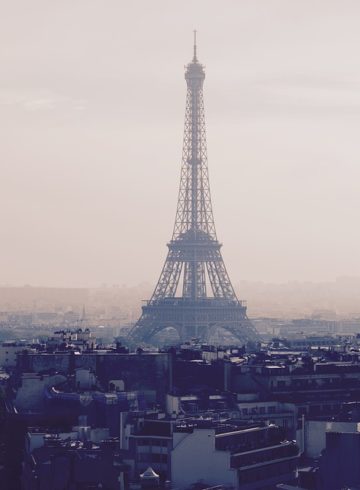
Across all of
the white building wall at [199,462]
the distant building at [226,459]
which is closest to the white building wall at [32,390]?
the distant building at [226,459]

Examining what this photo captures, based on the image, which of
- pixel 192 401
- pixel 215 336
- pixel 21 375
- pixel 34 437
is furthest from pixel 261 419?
pixel 215 336

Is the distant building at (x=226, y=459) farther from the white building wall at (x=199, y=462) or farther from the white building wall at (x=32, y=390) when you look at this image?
the white building wall at (x=32, y=390)

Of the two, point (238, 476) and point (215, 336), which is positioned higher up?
point (215, 336)

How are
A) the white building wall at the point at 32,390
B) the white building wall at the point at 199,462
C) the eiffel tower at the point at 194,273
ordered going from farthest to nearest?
the eiffel tower at the point at 194,273 → the white building wall at the point at 32,390 → the white building wall at the point at 199,462

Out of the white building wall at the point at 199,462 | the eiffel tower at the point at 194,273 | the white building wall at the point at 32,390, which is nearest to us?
the white building wall at the point at 199,462

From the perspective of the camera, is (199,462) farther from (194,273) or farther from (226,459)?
(194,273)

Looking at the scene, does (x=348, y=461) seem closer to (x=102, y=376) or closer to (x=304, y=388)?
(x=304, y=388)

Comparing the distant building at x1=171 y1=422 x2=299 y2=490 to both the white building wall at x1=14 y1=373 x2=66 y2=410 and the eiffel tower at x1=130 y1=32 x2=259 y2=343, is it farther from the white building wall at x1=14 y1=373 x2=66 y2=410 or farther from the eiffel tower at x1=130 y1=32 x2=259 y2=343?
the eiffel tower at x1=130 y1=32 x2=259 y2=343

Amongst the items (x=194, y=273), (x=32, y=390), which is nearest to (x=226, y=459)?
(x=32, y=390)
